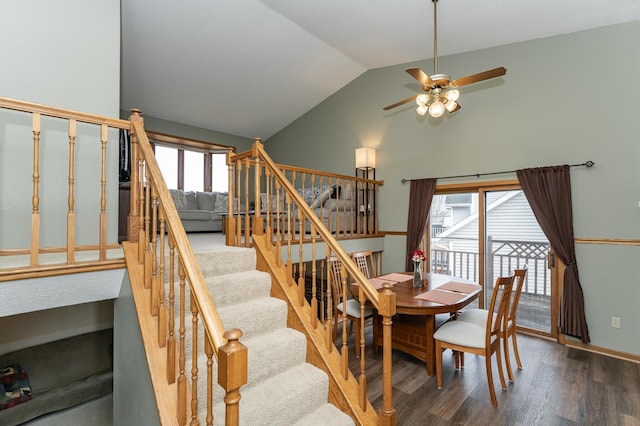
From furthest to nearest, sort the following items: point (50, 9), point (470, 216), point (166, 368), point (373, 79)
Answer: point (373, 79), point (470, 216), point (50, 9), point (166, 368)

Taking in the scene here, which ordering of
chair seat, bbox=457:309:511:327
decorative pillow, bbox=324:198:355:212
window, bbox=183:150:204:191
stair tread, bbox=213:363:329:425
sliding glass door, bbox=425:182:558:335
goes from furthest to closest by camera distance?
window, bbox=183:150:204:191, decorative pillow, bbox=324:198:355:212, sliding glass door, bbox=425:182:558:335, chair seat, bbox=457:309:511:327, stair tread, bbox=213:363:329:425

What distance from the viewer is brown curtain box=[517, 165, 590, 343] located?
3475mm

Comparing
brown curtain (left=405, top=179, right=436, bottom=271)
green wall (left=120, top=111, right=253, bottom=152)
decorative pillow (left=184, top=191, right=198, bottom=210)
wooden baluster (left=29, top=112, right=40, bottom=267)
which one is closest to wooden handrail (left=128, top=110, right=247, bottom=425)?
wooden baluster (left=29, top=112, right=40, bottom=267)

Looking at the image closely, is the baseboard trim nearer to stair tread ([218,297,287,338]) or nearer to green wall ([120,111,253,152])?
stair tread ([218,297,287,338])

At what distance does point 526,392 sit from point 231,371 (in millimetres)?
2706

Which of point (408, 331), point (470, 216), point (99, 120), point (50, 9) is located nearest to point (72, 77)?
point (50, 9)

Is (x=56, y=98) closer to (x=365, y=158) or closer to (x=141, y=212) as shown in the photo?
(x=141, y=212)

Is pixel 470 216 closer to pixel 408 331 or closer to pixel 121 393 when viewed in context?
pixel 408 331

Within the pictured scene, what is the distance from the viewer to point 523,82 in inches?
153

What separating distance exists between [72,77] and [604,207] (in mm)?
5430

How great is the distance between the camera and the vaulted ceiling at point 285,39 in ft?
11.0

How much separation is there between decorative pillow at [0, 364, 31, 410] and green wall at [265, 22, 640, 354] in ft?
14.6

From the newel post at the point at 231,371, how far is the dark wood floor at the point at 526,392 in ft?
5.39

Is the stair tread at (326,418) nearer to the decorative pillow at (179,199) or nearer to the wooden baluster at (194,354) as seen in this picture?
the wooden baluster at (194,354)
